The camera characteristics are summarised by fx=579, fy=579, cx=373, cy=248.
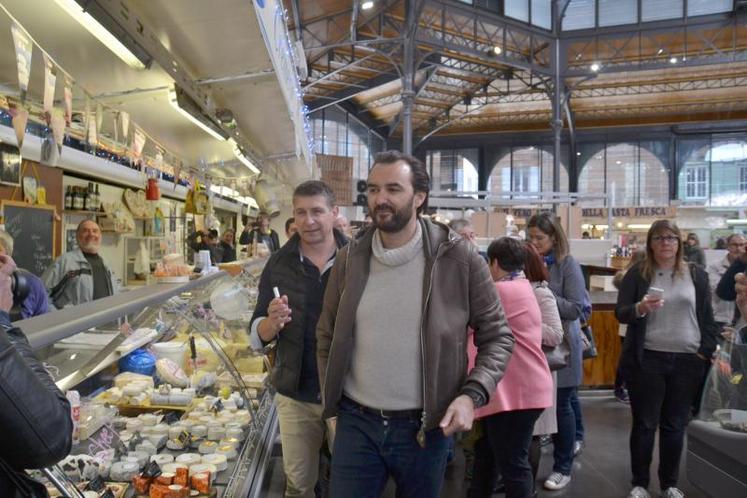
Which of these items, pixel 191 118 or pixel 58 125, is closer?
pixel 58 125

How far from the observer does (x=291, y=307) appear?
2545 mm

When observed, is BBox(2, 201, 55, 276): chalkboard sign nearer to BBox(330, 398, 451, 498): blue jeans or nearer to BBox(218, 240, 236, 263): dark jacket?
BBox(218, 240, 236, 263): dark jacket

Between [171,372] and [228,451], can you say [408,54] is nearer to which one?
[171,372]

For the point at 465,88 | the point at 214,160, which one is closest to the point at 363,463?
the point at 214,160

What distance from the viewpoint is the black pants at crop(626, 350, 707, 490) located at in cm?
332

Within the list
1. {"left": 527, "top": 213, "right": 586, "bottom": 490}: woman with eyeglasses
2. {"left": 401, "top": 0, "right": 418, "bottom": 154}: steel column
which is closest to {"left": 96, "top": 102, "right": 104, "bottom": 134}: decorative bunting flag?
{"left": 527, "top": 213, "right": 586, "bottom": 490}: woman with eyeglasses

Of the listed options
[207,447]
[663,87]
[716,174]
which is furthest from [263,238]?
[716,174]

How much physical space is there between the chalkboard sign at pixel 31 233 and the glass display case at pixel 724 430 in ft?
19.0

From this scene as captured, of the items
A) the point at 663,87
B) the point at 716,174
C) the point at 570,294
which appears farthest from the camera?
the point at 716,174

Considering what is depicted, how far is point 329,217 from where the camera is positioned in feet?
8.63

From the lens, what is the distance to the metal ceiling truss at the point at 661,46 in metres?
15.1

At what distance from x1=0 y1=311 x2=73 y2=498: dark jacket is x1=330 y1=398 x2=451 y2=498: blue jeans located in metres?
1.01

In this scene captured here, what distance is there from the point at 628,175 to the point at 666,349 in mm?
23117

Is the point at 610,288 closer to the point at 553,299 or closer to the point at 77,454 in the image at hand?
the point at 553,299
